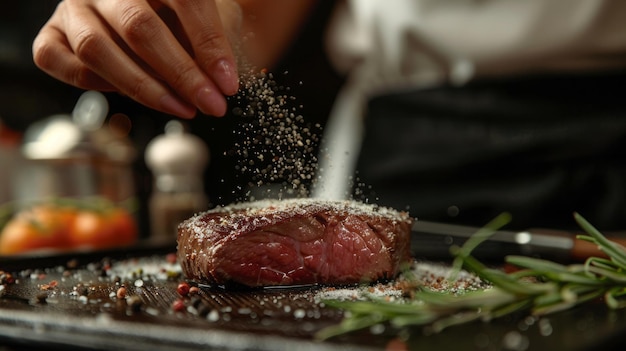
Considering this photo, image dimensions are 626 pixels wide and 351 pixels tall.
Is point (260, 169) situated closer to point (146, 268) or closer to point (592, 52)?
point (146, 268)

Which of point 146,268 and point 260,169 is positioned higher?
point 260,169

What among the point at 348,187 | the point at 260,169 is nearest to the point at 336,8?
the point at 348,187

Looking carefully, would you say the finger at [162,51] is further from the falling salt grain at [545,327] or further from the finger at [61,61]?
the falling salt grain at [545,327]

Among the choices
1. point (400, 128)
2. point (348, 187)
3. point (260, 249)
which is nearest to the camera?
point (260, 249)

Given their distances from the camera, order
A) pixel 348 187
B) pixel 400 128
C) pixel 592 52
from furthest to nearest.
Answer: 1. pixel 400 128
2. pixel 592 52
3. pixel 348 187

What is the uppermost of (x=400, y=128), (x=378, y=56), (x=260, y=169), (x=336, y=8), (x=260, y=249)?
(x=336, y=8)

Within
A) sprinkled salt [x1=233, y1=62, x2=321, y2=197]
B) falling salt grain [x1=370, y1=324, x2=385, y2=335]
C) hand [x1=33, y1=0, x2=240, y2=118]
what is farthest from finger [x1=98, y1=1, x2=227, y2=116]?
falling salt grain [x1=370, y1=324, x2=385, y2=335]

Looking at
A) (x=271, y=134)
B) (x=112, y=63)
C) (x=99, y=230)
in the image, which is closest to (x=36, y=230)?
(x=99, y=230)

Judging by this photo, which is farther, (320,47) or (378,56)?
(320,47)

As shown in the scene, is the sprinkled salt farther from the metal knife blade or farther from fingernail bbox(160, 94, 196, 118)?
the metal knife blade
